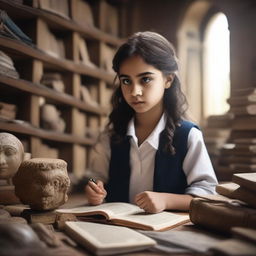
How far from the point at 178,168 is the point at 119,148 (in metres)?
0.39

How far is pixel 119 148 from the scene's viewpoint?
2.15 meters

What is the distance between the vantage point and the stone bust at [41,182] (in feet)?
5.02

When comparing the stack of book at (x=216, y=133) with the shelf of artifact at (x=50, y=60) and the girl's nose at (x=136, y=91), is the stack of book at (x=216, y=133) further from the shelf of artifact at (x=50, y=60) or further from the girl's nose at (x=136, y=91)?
the girl's nose at (x=136, y=91)

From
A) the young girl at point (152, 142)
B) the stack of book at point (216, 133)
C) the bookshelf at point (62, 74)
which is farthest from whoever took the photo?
the stack of book at point (216, 133)

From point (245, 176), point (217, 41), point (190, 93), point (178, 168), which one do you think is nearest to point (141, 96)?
point (178, 168)

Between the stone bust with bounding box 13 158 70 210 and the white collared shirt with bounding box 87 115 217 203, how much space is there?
58cm

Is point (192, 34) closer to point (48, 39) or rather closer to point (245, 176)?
point (48, 39)

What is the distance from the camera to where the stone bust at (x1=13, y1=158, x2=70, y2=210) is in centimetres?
153

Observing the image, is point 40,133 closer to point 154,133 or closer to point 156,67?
point 154,133

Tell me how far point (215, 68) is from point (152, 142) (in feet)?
7.18

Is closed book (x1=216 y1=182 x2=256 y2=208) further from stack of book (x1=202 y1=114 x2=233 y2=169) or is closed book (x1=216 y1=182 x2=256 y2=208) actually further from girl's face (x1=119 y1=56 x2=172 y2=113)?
stack of book (x1=202 y1=114 x2=233 y2=169)

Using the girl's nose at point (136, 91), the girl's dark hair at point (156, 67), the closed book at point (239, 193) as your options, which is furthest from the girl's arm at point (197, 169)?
the girl's nose at point (136, 91)

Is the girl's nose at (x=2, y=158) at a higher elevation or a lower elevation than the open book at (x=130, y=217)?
higher

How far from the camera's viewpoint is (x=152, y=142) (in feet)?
6.60
